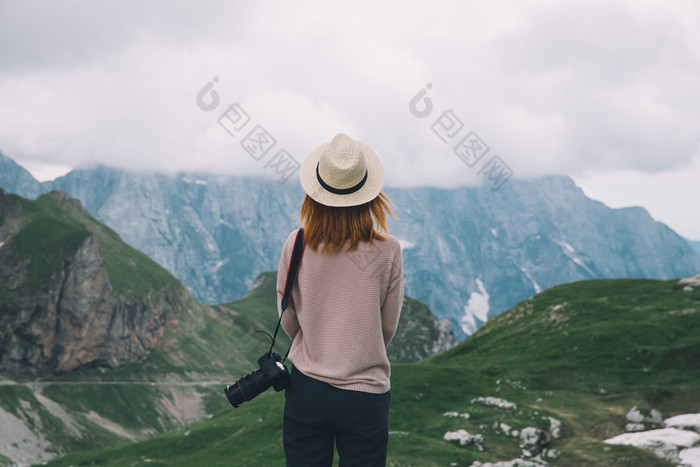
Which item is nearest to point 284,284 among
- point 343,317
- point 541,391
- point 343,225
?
point 343,317

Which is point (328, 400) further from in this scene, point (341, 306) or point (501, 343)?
point (501, 343)

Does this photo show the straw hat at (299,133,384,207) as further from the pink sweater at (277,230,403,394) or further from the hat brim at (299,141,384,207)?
the pink sweater at (277,230,403,394)

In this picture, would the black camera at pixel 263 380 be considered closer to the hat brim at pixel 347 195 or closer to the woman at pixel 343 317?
the woman at pixel 343 317

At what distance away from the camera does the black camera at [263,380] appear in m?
8.76

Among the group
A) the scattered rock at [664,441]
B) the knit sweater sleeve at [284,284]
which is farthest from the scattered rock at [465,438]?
the knit sweater sleeve at [284,284]

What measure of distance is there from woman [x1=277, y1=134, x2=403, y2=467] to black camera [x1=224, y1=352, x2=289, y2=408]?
330 millimetres

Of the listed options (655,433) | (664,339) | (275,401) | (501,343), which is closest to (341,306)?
(655,433)

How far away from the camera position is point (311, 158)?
361 inches

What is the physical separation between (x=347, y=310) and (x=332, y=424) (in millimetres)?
1618

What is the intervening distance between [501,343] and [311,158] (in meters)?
72.4

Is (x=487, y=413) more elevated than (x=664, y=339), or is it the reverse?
(x=664, y=339)

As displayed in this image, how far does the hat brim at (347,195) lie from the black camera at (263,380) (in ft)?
8.17

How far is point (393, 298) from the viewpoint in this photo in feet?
28.0

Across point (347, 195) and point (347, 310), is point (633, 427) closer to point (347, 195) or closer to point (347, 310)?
point (347, 310)
